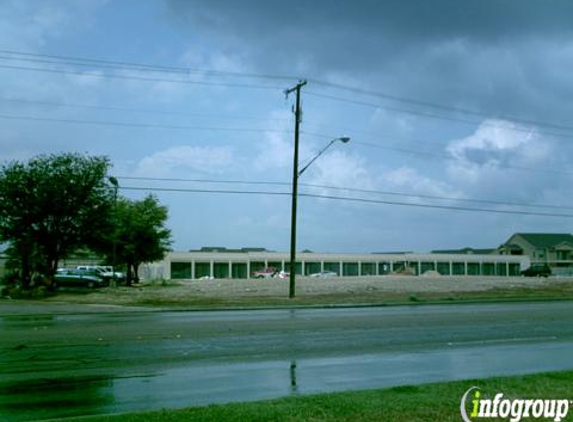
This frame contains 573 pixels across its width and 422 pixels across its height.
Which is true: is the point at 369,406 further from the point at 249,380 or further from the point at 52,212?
the point at 52,212

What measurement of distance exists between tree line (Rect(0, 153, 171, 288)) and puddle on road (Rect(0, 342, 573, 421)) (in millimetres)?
32522

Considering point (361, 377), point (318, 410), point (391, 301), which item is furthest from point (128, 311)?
point (318, 410)

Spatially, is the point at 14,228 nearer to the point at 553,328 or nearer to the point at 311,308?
the point at 311,308

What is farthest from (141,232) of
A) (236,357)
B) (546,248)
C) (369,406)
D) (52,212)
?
(546,248)

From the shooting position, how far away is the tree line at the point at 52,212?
43062 mm

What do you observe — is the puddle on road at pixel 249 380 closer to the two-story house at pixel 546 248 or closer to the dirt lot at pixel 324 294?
the dirt lot at pixel 324 294

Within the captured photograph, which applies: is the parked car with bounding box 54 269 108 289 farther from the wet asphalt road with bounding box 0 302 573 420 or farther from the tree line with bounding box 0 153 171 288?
the wet asphalt road with bounding box 0 302 573 420

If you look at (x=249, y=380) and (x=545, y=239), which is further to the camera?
(x=545, y=239)

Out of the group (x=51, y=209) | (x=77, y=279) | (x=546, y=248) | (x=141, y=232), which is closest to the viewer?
(x=51, y=209)

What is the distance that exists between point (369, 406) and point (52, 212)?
3828 cm

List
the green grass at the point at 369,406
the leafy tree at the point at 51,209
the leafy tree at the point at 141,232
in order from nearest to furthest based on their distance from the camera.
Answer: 1. the green grass at the point at 369,406
2. the leafy tree at the point at 51,209
3. the leafy tree at the point at 141,232

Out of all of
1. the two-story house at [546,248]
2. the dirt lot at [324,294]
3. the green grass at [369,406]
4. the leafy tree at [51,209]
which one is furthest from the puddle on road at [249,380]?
the two-story house at [546,248]

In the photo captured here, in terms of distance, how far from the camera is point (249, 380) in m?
11.6

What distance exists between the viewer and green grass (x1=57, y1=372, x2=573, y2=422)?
8.05 metres
